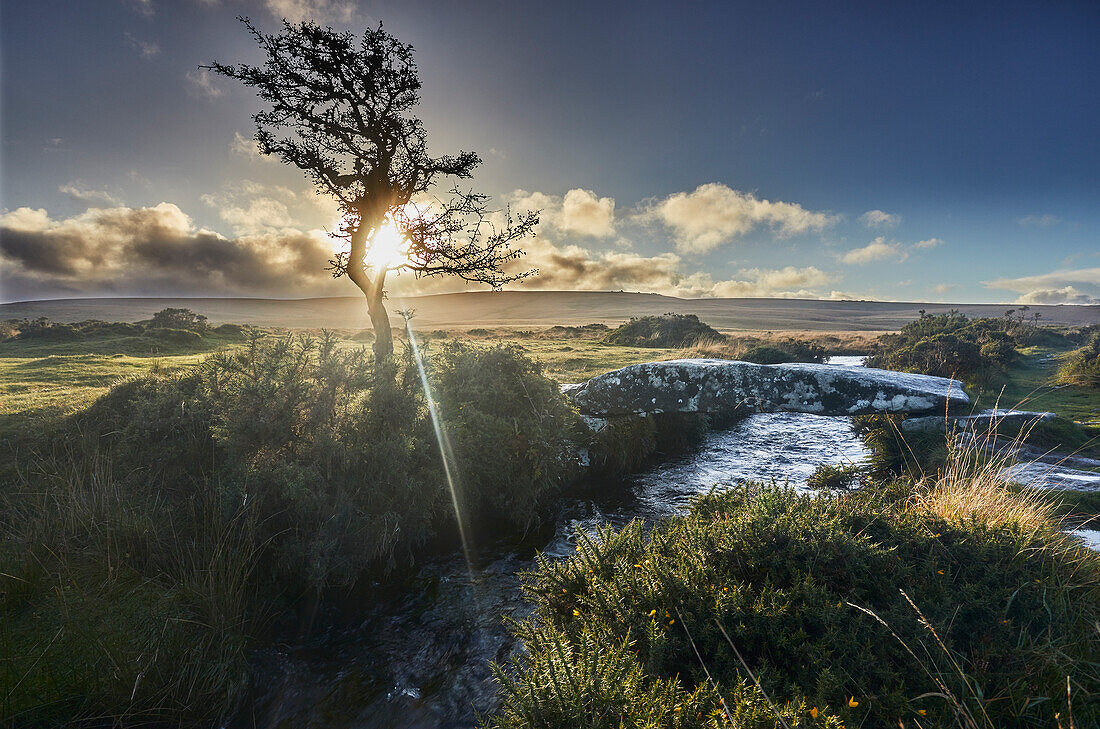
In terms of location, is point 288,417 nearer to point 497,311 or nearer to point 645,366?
point 645,366

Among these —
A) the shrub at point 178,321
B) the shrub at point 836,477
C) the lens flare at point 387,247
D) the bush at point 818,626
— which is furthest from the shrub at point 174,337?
the shrub at point 836,477

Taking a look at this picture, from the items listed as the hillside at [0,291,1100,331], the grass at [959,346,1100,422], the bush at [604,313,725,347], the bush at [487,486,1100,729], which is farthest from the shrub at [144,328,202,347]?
the hillside at [0,291,1100,331]

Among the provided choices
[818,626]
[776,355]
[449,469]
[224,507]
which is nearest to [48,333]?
[224,507]

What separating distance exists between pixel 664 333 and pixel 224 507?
27.7 metres

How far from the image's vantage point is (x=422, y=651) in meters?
4.43

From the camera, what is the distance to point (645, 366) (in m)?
8.73

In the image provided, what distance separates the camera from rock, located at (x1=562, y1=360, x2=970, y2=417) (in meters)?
6.64

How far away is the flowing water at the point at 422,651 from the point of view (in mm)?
→ 3732

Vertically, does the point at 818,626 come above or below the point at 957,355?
below

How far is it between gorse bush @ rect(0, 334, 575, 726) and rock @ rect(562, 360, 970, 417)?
1.79m

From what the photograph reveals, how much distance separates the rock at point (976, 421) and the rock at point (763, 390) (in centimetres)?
35

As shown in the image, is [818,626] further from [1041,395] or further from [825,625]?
[1041,395]

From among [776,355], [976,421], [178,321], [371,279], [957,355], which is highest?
[371,279]

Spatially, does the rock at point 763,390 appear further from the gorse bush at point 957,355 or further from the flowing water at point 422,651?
the gorse bush at point 957,355
